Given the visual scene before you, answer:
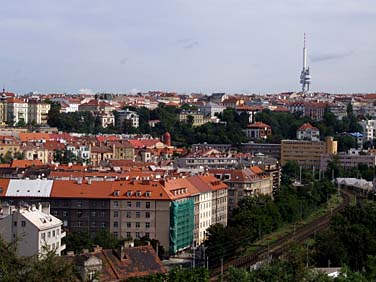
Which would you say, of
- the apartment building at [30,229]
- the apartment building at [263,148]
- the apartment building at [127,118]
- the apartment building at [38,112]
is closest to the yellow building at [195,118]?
the apartment building at [127,118]

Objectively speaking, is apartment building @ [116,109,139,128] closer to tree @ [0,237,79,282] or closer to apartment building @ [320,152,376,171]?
apartment building @ [320,152,376,171]

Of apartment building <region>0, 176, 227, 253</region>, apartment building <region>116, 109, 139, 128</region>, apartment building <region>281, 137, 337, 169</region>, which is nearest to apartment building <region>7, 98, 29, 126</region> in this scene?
apartment building <region>116, 109, 139, 128</region>

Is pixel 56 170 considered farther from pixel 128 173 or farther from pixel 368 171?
pixel 368 171

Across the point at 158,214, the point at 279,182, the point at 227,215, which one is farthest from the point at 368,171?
the point at 158,214

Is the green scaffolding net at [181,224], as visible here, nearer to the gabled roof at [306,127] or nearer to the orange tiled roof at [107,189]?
the orange tiled roof at [107,189]

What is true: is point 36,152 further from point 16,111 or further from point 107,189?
point 107,189
